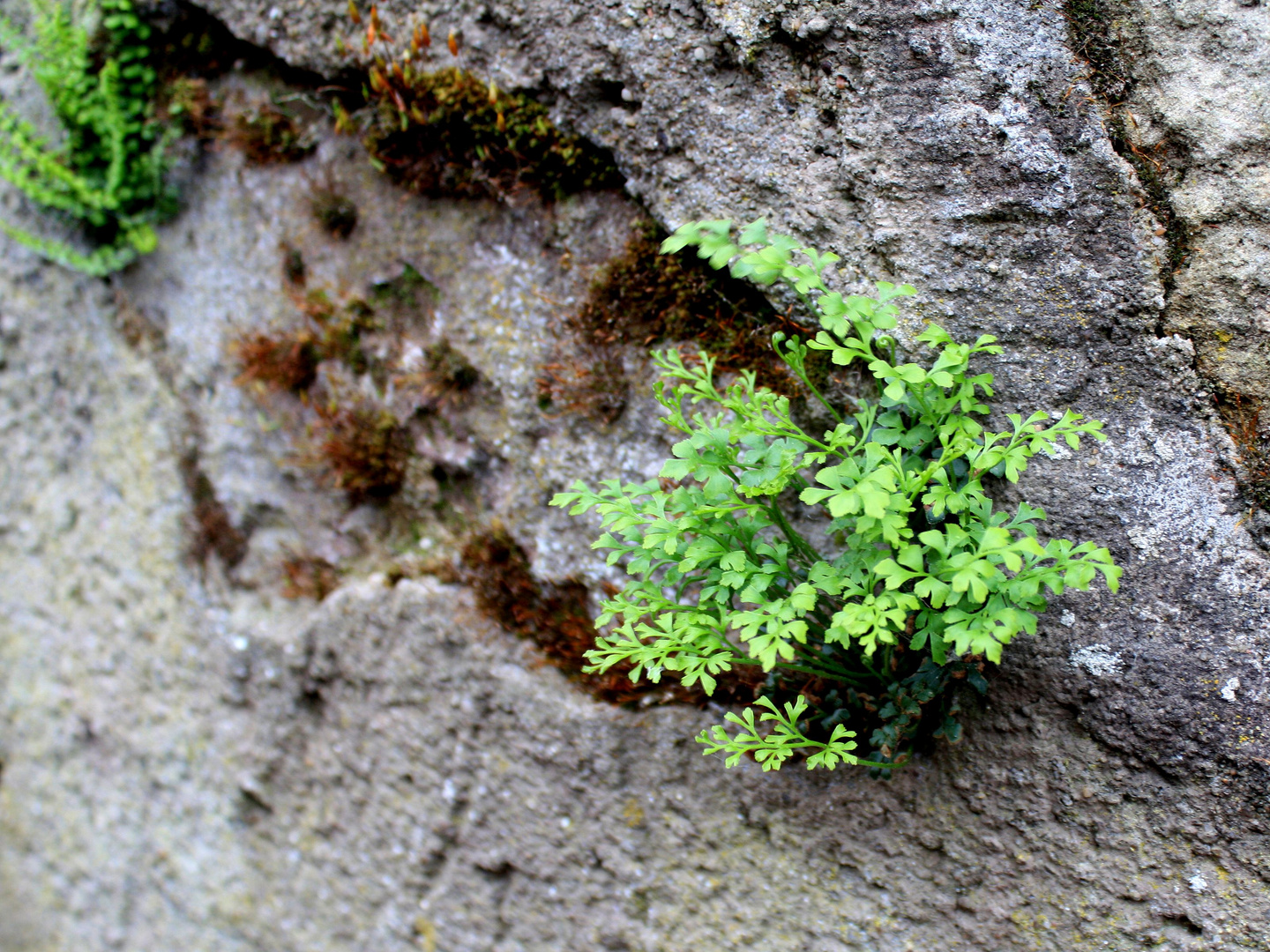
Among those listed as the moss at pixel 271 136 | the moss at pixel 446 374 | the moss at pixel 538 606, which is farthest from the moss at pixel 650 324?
the moss at pixel 271 136

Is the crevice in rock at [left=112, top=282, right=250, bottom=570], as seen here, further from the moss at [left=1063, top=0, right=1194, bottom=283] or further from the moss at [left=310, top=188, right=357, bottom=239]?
the moss at [left=1063, top=0, right=1194, bottom=283]

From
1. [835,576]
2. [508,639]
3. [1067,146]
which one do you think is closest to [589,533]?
[508,639]

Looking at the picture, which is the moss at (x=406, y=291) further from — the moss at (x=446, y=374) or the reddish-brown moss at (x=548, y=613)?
the reddish-brown moss at (x=548, y=613)

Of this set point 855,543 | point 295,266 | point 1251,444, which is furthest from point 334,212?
point 1251,444

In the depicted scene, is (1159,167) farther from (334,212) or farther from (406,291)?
(334,212)

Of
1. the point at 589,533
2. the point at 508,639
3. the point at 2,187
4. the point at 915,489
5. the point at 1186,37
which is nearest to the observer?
the point at 915,489

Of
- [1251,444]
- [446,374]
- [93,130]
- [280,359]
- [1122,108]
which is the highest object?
[1122,108]

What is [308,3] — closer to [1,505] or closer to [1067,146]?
[1067,146]
